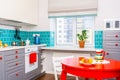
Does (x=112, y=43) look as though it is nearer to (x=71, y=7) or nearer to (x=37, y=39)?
(x=71, y=7)

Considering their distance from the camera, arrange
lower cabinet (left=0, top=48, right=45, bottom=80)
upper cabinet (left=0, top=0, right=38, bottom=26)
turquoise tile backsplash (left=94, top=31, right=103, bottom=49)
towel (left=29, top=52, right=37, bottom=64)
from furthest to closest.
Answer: turquoise tile backsplash (left=94, top=31, right=103, bottom=49)
towel (left=29, top=52, right=37, bottom=64)
upper cabinet (left=0, top=0, right=38, bottom=26)
lower cabinet (left=0, top=48, right=45, bottom=80)

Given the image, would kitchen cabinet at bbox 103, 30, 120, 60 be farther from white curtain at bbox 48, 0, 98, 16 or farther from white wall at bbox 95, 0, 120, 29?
white curtain at bbox 48, 0, 98, 16

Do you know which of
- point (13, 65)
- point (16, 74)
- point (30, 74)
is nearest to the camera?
point (13, 65)

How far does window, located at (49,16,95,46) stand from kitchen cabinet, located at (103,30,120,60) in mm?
792

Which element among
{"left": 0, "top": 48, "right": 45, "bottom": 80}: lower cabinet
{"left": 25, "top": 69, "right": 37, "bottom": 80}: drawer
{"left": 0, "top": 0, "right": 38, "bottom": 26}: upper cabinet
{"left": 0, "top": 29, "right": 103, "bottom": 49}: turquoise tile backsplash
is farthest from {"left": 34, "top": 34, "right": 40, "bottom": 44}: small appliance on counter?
{"left": 0, "top": 48, "right": 45, "bottom": 80}: lower cabinet

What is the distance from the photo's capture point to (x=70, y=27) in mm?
4566

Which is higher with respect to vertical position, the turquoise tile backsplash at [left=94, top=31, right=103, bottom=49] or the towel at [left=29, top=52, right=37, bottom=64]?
the turquoise tile backsplash at [left=94, top=31, right=103, bottom=49]

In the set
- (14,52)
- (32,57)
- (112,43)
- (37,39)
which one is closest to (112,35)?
(112,43)

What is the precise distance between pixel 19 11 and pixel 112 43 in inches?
89.5

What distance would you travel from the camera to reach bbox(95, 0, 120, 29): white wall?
3.86 meters

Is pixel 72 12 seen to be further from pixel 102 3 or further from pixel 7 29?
pixel 7 29

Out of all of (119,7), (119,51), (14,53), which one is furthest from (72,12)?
(14,53)

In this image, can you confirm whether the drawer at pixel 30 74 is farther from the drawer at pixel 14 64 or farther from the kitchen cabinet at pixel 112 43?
the kitchen cabinet at pixel 112 43

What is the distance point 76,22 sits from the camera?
4.48 meters
